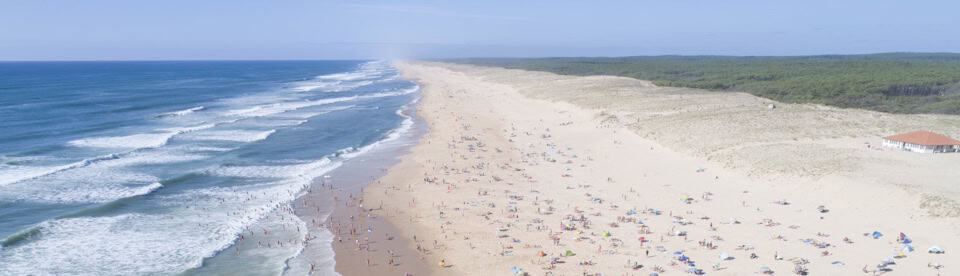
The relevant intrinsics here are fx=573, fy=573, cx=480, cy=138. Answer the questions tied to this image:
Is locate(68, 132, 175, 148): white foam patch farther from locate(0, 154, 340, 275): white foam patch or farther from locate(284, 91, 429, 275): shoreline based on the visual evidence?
locate(284, 91, 429, 275): shoreline

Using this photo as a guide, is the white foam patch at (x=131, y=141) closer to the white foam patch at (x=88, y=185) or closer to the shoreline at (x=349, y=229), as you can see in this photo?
the white foam patch at (x=88, y=185)

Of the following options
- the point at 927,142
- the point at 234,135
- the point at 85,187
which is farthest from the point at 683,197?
the point at 234,135

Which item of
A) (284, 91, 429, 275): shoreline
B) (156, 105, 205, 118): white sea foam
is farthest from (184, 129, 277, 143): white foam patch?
(156, 105, 205, 118): white sea foam

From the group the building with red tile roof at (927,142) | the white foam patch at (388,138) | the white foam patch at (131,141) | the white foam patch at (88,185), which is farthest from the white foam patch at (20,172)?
the building with red tile roof at (927,142)

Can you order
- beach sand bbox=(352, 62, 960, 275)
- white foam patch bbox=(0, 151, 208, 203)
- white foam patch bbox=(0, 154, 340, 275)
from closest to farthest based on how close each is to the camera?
beach sand bbox=(352, 62, 960, 275) → white foam patch bbox=(0, 154, 340, 275) → white foam patch bbox=(0, 151, 208, 203)

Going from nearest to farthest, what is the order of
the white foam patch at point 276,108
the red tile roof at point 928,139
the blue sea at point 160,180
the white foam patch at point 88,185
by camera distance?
the blue sea at point 160,180
the white foam patch at point 88,185
the red tile roof at point 928,139
the white foam patch at point 276,108

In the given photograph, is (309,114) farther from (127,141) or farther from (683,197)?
(683,197)
